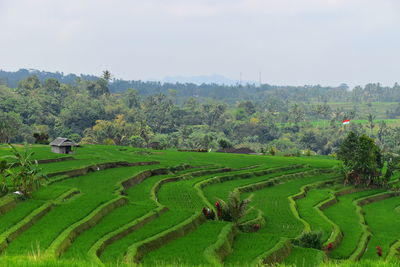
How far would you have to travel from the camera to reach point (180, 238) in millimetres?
27797

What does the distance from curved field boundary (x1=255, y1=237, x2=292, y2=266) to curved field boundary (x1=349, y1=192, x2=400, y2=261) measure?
519cm

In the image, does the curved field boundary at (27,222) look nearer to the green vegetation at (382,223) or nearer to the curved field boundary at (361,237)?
the curved field boundary at (361,237)

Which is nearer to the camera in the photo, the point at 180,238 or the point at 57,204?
the point at 180,238

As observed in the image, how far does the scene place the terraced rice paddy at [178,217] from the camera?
78.6 ft

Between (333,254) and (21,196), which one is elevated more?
(21,196)

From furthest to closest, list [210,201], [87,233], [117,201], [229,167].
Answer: [229,167]
[210,201]
[117,201]
[87,233]

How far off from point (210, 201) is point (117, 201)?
10.0 meters

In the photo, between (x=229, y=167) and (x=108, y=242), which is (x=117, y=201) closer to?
(x=108, y=242)

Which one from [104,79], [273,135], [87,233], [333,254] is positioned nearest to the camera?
[87,233]

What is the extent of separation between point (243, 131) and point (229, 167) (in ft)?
280

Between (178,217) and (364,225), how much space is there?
1756 cm

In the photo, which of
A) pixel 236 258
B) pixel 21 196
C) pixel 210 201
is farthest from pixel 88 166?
pixel 236 258

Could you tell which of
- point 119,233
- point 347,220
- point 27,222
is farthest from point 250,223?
point 27,222

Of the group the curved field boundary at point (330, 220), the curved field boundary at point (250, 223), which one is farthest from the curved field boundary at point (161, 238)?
the curved field boundary at point (330, 220)
